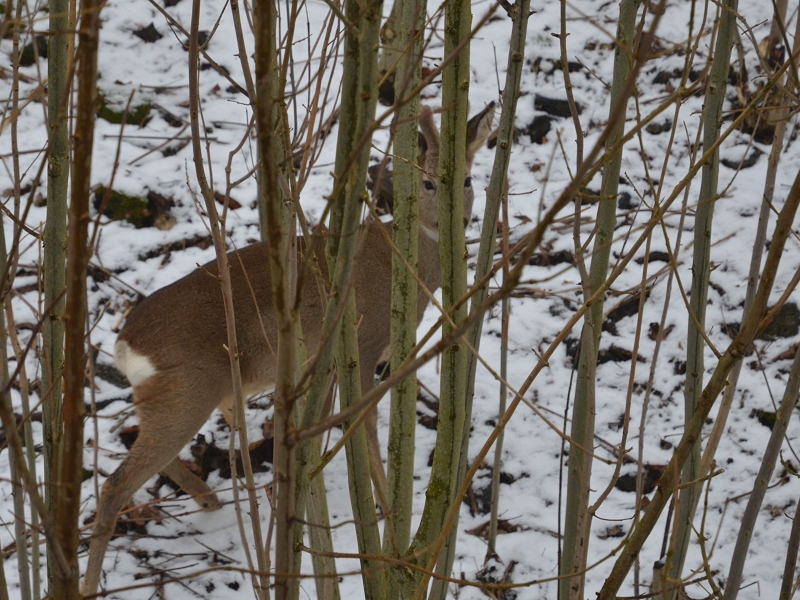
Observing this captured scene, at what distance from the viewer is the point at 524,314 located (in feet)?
16.0

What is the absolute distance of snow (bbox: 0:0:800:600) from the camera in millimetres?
3273

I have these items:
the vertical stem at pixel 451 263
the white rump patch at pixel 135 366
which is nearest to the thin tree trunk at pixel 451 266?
the vertical stem at pixel 451 263

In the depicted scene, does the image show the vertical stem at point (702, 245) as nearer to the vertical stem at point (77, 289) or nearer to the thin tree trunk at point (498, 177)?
the thin tree trunk at point (498, 177)

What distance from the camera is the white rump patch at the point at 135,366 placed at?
11.6 ft

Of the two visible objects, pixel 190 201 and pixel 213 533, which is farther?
pixel 190 201

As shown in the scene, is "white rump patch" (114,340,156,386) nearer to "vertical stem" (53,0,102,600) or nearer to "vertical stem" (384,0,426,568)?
"vertical stem" (384,0,426,568)

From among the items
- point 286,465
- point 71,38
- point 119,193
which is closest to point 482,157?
point 119,193

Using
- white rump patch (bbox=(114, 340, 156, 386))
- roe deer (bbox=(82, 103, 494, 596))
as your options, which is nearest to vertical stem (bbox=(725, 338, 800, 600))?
roe deer (bbox=(82, 103, 494, 596))

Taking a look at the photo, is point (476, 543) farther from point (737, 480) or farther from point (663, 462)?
point (737, 480)

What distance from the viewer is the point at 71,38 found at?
1.51 m

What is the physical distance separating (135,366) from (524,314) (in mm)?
2378

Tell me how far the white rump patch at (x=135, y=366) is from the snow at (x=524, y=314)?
24 centimetres

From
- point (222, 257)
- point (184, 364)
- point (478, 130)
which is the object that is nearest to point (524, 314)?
point (478, 130)

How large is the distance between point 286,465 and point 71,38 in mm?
996
